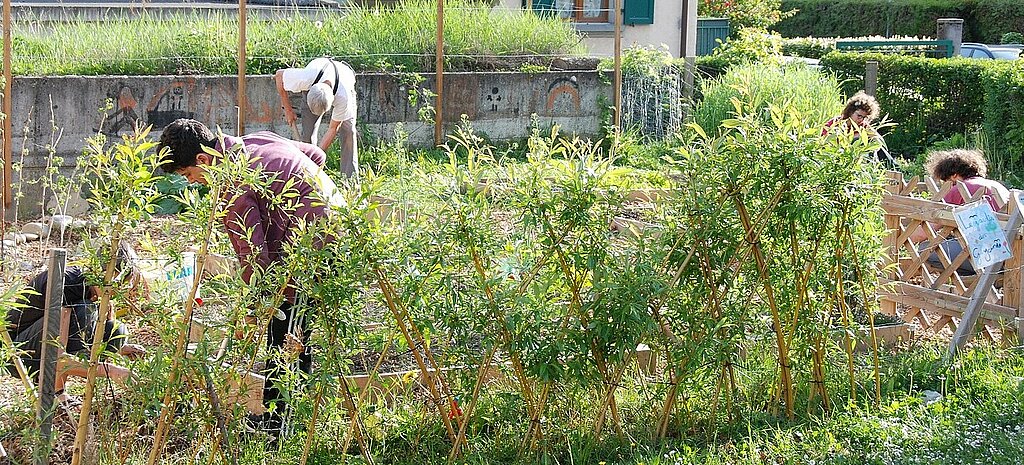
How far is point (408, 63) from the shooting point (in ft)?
39.8

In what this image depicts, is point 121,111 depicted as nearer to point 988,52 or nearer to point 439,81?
point 439,81

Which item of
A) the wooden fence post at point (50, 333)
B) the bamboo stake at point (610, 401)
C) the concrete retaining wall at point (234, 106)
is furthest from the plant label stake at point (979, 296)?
the concrete retaining wall at point (234, 106)

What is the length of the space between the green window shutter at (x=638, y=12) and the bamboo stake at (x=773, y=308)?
12.1m

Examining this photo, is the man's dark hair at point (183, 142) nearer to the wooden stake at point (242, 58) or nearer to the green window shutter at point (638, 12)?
the wooden stake at point (242, 58)

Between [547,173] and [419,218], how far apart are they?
524 mm

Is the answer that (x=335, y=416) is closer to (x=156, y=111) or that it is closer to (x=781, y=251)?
(x=781, y=251)

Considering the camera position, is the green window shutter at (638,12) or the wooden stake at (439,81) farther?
the green window shutter at (638,12)

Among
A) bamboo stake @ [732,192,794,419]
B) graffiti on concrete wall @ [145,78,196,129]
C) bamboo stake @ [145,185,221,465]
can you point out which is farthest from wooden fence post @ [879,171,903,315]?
graffiti on concrete wall @ [145,78,196,129]

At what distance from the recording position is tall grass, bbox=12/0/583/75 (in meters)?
10.7

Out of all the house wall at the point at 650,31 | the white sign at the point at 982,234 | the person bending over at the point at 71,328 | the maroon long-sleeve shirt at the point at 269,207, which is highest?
the house wall at the point at 650,31

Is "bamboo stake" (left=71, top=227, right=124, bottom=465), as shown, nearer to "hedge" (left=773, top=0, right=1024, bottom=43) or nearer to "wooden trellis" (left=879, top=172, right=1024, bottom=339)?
"wooden trellis" (left=879, top=172, right=1024, bottom=339)

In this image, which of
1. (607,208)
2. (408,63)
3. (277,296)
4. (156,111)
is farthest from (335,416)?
(408,63)

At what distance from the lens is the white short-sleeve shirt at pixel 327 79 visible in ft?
28.6

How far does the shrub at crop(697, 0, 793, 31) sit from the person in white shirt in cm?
1670
